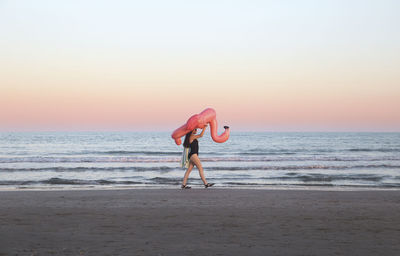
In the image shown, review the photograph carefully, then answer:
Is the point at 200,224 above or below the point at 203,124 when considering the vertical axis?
below

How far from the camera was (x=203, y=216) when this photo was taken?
293 inches

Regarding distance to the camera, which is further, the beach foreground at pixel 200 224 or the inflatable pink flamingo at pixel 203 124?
the inflatable pink flamingo at pixel 203 124

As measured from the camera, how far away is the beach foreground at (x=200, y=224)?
5312 mm

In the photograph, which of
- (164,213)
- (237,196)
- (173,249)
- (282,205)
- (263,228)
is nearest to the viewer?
(173,249)

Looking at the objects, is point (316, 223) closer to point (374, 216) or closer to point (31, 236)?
point (374, 216)

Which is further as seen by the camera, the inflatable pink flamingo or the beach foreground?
the inflatable pink flamingo

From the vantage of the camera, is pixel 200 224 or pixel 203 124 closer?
pixel 200 224

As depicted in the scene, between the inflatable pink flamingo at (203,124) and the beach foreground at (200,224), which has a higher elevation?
the inflatable pink flamingo at (203,124)

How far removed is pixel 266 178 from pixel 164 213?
10462mm

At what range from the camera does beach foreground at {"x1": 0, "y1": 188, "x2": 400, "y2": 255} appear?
5312mm

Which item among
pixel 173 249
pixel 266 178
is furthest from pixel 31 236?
pixel 266 178

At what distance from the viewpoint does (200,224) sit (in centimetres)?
678

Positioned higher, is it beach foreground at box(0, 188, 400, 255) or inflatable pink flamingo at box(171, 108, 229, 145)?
inflatable pink flamingo at box(171, 108, 229, 145)

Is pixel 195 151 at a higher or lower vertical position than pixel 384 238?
higher
